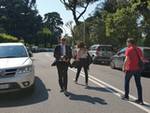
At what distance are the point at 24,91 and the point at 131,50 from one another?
3.37 meters

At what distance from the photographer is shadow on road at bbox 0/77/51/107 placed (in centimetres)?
1175

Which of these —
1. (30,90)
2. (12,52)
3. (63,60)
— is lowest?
(30,90)

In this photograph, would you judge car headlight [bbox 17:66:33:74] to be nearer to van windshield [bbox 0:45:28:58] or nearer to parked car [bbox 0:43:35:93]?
parked car [bbox 0:43:35:93]

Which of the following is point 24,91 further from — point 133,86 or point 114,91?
point 133,86

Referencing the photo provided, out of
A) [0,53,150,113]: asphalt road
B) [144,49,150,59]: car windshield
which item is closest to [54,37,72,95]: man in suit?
[0,53,150,113]: asphalt road

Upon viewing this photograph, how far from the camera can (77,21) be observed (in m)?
66.0

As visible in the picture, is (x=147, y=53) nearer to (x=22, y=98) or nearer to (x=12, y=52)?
(x=12, y=52)

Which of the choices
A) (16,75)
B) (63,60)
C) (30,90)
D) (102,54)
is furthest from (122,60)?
(16,75)

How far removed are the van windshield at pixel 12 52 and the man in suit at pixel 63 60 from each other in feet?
4.12

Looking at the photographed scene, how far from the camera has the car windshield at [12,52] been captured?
46.2ft

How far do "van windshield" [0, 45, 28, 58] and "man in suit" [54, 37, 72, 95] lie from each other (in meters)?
1.26

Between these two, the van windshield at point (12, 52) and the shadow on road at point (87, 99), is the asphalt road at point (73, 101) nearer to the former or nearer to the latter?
the shadow on road at point (87, 99)

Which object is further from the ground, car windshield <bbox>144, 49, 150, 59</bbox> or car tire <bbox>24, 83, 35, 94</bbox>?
car windshield <bbox>144, 49, 150, 59</bbox>

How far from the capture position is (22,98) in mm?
12625
